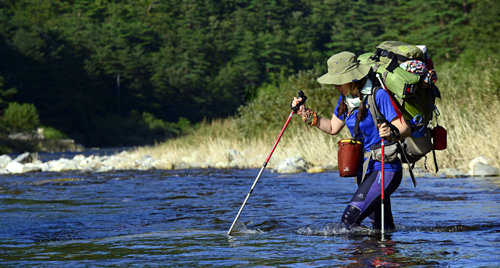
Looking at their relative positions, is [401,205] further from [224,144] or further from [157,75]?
[157,75]

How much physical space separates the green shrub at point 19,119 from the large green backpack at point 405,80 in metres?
56.1

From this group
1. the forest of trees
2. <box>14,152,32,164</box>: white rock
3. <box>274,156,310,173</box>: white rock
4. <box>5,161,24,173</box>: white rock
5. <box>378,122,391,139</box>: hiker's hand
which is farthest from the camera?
the forest of trees

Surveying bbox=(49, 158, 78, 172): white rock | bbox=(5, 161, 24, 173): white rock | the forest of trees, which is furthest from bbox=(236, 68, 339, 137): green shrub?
bbox=(5, 161, 24, 173): white rock

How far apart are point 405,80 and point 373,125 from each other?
59cm

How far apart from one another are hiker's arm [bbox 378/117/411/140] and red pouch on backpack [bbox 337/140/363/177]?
0.44 m

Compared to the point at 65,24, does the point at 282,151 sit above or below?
below

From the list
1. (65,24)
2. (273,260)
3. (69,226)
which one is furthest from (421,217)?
(65,24)

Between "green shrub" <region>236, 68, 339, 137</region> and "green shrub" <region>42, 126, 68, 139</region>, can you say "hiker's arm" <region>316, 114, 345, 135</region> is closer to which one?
"green shrub" <region>236, 68, 339, 137</region>

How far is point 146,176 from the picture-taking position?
22.2 m

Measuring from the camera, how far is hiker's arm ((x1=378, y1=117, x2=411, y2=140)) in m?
7.23

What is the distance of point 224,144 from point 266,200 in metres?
14.4

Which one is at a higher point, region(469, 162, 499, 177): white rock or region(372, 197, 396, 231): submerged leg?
region(372, 197, 396, 231): submerged leg

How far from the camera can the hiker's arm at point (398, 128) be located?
723 centimetres

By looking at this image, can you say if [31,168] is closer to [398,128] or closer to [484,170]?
[484,170]
